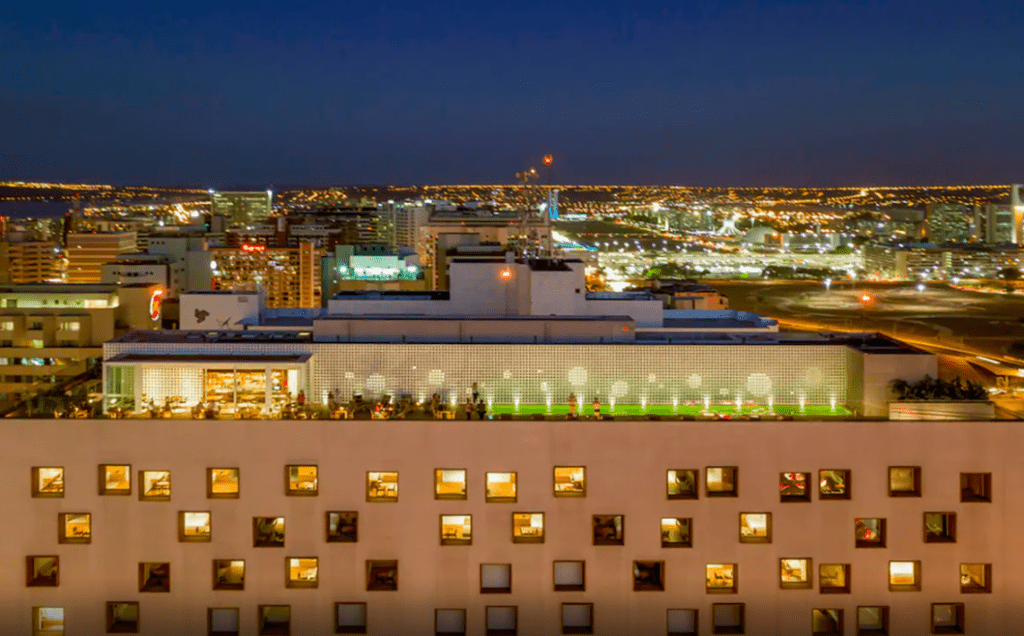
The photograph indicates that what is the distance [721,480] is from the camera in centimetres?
780

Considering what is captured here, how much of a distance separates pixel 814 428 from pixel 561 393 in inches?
103

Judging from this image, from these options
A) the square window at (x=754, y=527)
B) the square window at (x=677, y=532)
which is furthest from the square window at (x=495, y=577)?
the square window at (x=754, y=527)

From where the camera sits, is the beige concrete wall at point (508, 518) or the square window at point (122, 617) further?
the square window at point (122, 617)

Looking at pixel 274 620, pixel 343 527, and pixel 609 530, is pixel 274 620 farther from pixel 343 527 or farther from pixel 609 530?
pixel 609 530

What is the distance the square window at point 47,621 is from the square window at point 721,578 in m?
5.29

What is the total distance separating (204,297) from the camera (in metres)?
17.5

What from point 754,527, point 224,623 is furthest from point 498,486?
point 224,623

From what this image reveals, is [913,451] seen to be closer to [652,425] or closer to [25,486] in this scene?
[652,425]

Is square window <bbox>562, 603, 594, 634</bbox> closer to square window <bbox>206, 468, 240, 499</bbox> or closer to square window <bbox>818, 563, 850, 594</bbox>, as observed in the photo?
square window <bbox>818, 563, 850, 594</bbox>

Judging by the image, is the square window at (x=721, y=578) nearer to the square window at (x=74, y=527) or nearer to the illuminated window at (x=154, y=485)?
the illuminated window at (x=154, y=485)

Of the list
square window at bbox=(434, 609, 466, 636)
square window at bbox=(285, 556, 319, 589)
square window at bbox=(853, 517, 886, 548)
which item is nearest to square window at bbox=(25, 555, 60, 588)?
square window at bbox=(285, 556, 319, 589)

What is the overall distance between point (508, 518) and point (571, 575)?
0.71 metres

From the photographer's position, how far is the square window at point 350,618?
7.77 metres

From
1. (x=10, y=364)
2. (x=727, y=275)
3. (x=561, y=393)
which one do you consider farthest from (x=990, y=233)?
(x=561, y=393)
